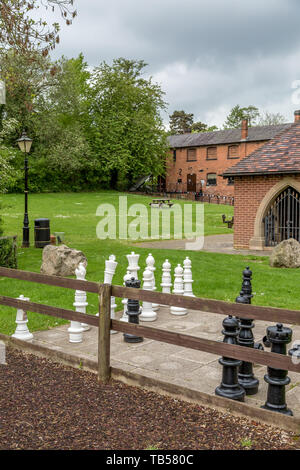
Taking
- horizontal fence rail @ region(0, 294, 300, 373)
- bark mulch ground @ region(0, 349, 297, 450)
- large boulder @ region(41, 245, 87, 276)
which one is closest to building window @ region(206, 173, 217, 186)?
large boulder @ region(41, 245, 87, 276)

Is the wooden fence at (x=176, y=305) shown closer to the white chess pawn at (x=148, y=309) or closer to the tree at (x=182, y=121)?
the white chess pawn at (x=148, y=309)

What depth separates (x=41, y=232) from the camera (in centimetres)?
1692

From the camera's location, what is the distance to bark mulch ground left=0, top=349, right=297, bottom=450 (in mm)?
3658

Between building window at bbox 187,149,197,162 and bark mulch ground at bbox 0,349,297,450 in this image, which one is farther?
building window at bbox 187,149,197,162

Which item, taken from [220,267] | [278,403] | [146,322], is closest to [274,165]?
[220,267]

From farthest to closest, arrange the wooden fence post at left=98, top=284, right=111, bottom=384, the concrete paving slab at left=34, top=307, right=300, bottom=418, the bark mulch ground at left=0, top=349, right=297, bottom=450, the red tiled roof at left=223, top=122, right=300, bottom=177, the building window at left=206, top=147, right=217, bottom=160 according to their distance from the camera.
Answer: the building window at left=206, top=147, right=217, bottom=160 → the red tiled roof at left=223, top=122, right=300, bottom=177 → the wooden fence post at left=98, top=284, right=111, bottom=384 → the concrete paving slab at left=34, top=307, right=300, bottom=418 → the bark mulch ground at left=0, top=349, right=297, bottom=450

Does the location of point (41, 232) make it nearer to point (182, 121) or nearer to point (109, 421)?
point (109, 421)

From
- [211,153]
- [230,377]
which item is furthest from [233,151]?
[230,377]

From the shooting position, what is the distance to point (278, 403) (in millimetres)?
4047

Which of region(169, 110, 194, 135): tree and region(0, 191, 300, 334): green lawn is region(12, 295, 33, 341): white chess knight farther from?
region(169, 110, 194, 135): tree

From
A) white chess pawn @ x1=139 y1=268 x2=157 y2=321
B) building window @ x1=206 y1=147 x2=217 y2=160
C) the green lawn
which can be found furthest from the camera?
building window @ x1=206 y1=147 x2=217 y2=160

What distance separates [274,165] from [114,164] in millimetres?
33590

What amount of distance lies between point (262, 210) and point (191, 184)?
123 ft

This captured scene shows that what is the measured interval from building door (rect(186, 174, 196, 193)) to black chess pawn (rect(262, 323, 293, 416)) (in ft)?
164
